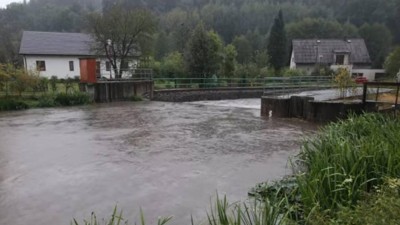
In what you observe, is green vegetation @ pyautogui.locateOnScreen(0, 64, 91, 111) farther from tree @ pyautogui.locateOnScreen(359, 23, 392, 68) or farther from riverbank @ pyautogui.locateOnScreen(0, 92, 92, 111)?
tree @ pyautogui.locateOnScreen(359, 23, 392, 68)

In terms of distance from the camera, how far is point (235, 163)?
313 inches

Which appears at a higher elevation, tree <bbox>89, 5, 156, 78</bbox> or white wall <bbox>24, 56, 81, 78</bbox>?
tree <bbox>89, 5, 156, 78</bbox>

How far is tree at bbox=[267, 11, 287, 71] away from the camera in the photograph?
48812 millimetres

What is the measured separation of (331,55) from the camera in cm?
4703

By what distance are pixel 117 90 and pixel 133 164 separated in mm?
14458

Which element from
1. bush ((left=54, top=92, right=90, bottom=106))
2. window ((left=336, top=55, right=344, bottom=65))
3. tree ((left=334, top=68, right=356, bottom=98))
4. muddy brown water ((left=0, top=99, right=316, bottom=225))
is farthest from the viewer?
window ((left=336, top=55, right=344, bottom=65))

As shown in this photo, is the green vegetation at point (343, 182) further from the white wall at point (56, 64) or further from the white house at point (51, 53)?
the white wall at point (56, 64)

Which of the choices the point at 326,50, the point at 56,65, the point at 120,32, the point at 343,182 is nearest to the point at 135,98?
the point at 120,32

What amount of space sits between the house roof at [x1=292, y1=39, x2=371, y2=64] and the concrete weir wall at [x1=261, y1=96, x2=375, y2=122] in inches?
1256

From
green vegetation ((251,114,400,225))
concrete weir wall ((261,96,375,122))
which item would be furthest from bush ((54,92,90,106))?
green vegetation ((251,114,400,225))

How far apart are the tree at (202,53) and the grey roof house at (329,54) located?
2109 cm

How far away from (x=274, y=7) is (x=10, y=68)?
2984 inches

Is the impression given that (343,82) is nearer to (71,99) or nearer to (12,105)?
(71,99)

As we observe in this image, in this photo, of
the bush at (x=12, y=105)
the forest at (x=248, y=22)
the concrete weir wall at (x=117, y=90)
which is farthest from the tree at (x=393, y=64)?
the bush at (x=12, y=105)
